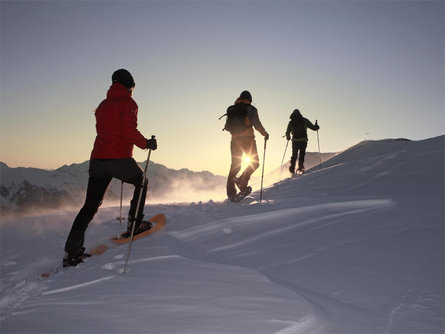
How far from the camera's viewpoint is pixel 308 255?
2.87 metres

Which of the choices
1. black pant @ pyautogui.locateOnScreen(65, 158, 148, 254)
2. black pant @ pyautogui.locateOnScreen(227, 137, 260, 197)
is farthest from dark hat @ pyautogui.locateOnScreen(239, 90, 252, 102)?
black pant @ pyautogui.locateOnScreen(65, 158, 148, 254)

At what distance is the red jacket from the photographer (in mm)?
4027

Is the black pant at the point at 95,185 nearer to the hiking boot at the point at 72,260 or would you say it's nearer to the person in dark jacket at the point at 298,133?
the hiking boot at the point at 72,260

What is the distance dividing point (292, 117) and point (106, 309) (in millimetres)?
11713

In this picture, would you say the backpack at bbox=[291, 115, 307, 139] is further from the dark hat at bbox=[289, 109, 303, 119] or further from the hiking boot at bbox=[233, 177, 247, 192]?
the hiking boot at bbox=[233, 177, 247, 192]

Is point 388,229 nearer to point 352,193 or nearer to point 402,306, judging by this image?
point 402,306

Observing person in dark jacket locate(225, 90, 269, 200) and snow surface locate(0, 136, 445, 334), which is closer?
snow surface locate(0, 136, 445, 334)

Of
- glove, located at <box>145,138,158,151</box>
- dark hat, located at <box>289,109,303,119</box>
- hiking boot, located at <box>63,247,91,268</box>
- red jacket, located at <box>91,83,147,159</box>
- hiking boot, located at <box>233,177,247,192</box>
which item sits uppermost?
dark hat, located at <box>289,109,303,119</box>

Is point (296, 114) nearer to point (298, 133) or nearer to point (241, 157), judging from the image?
point (298, 133)

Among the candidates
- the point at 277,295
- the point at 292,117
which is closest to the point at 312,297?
the point at 277,295

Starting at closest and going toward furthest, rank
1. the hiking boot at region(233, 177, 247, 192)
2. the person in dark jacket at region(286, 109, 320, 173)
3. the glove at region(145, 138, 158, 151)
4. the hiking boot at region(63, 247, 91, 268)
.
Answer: the hiking boot at region(63, 247, 91, 268) → the glove at region(145, 138, 158, 151) → the hiking boot at region(233, 177, 247, 192) → the person in dark jacket at region(286, 109, 320, 173)

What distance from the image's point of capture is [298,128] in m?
12.4

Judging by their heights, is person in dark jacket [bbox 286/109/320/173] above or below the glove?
above

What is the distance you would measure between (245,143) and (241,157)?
0.42 meters
